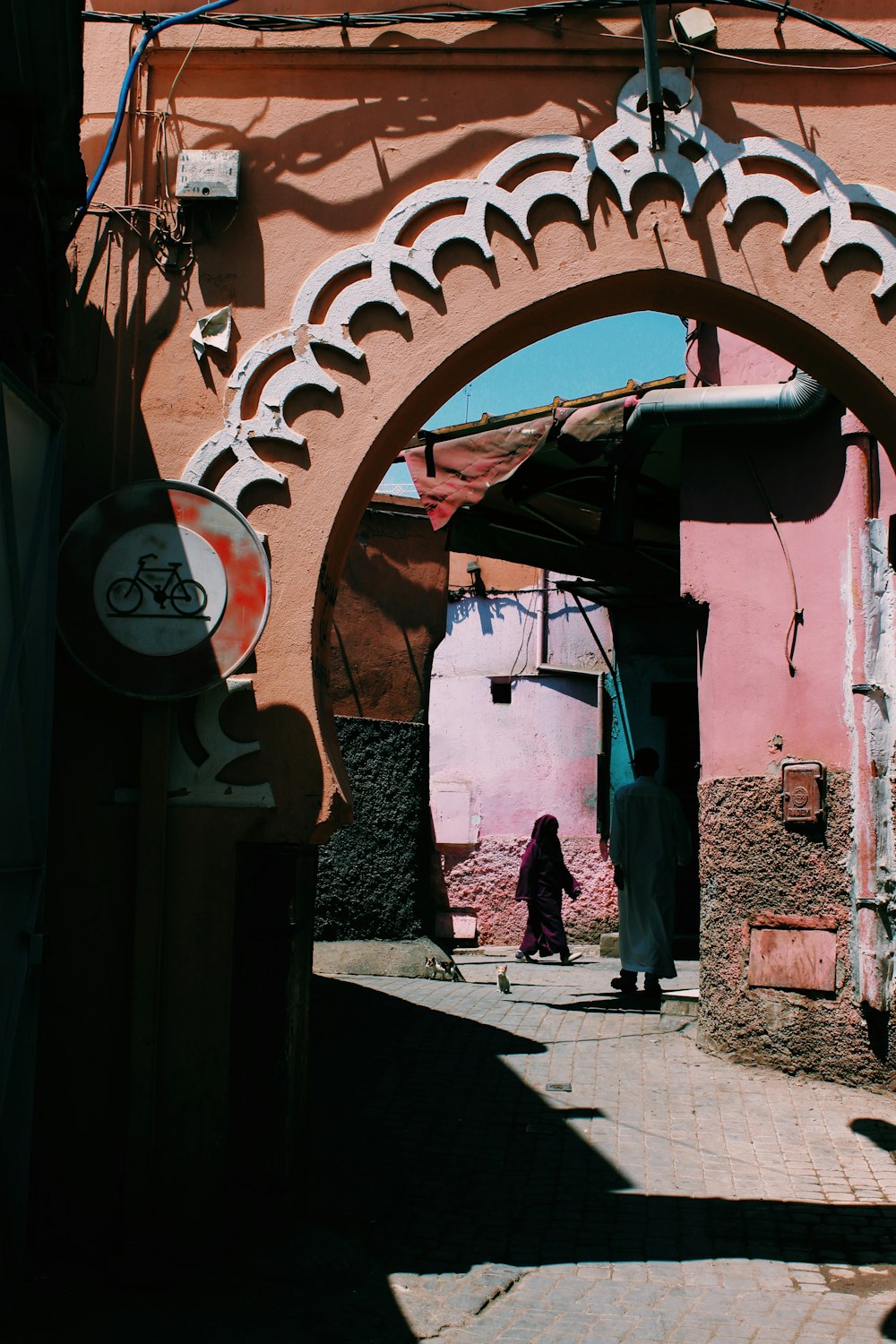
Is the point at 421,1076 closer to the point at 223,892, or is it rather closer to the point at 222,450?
the point at 223,892

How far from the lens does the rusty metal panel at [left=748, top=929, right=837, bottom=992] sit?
305 inches

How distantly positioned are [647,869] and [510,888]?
28.4 ft

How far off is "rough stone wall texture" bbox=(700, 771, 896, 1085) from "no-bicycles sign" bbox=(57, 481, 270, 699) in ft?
13.8

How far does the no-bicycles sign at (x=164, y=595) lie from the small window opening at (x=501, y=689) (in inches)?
615

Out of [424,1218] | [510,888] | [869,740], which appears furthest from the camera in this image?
[510,888]

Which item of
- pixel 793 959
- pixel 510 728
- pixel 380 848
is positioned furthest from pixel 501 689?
pixel 793 959

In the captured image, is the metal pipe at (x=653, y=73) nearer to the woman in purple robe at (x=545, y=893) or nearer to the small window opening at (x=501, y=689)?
the woman in purple robe at (x=545, y=893)

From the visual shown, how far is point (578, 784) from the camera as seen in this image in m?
19.7

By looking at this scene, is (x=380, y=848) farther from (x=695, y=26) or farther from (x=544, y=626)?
(x=544, y=626)

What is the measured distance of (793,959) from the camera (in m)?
7.87

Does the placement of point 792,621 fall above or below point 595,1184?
above

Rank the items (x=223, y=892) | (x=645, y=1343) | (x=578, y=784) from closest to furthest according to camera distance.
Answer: (x=645, y=1343)
(x=223, y=892)
(x=578, y=784)

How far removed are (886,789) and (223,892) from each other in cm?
419

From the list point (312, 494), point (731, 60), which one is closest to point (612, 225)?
point (731, 60)
